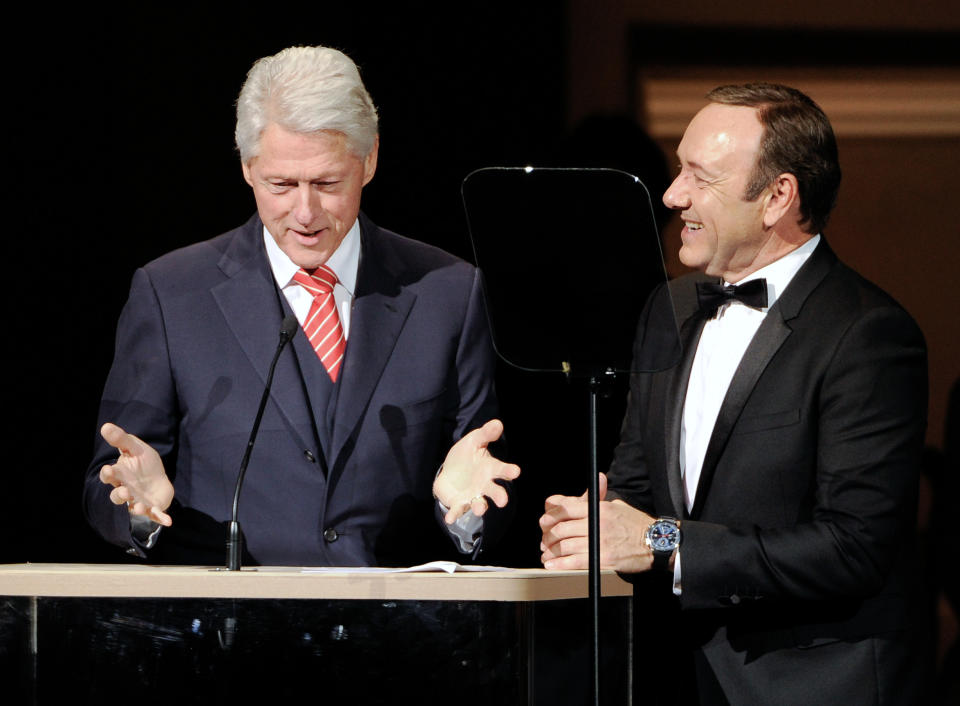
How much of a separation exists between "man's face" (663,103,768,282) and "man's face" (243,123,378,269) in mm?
714

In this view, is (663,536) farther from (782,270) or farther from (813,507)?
(782,270)

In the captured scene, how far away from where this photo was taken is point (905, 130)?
411 centimetres

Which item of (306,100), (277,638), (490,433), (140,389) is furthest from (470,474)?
(306,100)

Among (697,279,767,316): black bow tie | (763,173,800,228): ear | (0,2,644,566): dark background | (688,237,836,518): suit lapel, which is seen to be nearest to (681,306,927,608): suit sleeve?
(688,237,836,518): suit lapel

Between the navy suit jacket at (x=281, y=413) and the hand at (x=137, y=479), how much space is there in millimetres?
399

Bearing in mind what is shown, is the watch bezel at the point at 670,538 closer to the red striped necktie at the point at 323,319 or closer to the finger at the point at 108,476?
the red striped necktie at the point at 323,319

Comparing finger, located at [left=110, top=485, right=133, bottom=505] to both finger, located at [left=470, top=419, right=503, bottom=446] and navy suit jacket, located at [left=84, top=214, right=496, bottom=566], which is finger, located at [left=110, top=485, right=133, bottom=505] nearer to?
navy suit jacket, located at [left=84, top=214, right=496, bottom=566]

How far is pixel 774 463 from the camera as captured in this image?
104 inches

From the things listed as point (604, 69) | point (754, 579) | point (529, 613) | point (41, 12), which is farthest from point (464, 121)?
point (529, 613)

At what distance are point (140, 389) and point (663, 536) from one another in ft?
3.85

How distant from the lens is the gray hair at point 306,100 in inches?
114

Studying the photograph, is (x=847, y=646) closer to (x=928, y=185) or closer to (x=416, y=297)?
(x=416, y=297)

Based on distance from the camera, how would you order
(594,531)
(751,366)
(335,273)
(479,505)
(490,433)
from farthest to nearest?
(335,273)
(751,366)
(490,433)
(479,505)
(594,531)

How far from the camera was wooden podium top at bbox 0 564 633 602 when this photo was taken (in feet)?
6.84
